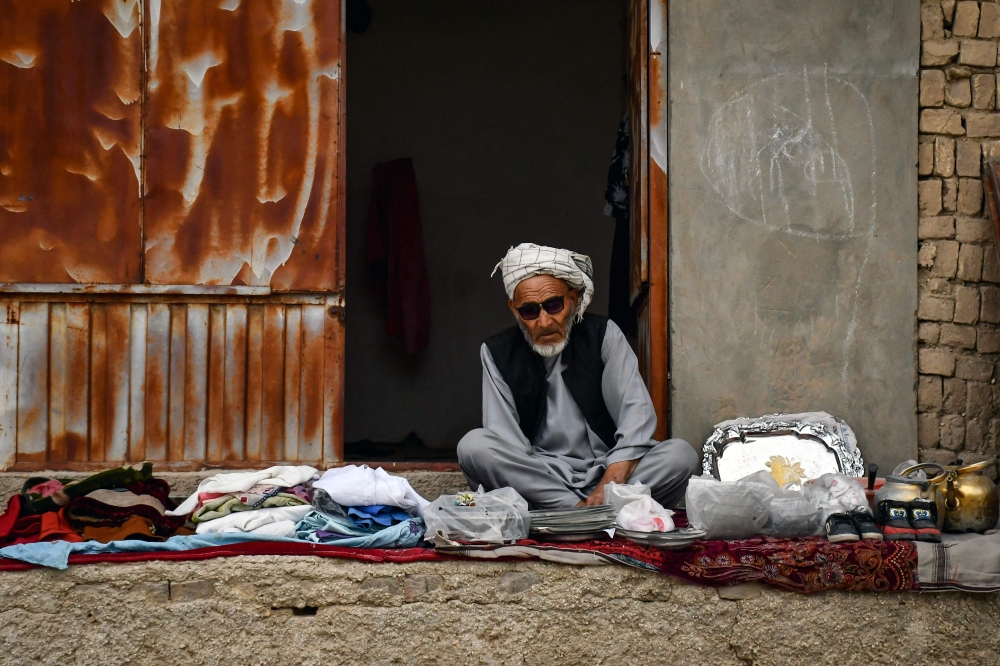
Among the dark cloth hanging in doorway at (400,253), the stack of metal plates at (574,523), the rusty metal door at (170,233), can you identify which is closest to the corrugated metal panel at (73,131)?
the rusty metal door at (170,233)

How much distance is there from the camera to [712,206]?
4.29 metres

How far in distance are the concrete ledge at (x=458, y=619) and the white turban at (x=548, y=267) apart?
130 cm

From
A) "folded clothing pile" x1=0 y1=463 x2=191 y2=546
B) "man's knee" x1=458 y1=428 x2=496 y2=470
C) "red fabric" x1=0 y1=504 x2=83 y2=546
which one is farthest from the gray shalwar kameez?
"red fabric" x1=0 y1=504 x2=83 y2=546

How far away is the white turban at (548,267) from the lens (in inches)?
161

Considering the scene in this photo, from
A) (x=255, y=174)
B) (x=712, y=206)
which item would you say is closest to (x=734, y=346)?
(x=712, y=206)

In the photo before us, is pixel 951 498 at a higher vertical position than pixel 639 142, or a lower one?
lower

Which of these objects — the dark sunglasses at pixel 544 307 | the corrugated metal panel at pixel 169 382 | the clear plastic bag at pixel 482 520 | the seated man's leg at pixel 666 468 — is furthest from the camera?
the corrugated metal panel at pixel 169 382

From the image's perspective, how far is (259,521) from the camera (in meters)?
3.55

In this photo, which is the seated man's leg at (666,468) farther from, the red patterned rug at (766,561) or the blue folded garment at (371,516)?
the blue folded garment at (371,516)

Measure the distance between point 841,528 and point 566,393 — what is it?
1.27 meters

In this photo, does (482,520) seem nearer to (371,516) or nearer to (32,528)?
(371,516)

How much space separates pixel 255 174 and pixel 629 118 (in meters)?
1.92

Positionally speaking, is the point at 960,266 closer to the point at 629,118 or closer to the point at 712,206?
the point at 712,206

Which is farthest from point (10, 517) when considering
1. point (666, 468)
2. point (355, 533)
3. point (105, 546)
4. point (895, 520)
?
point (895, 520)
